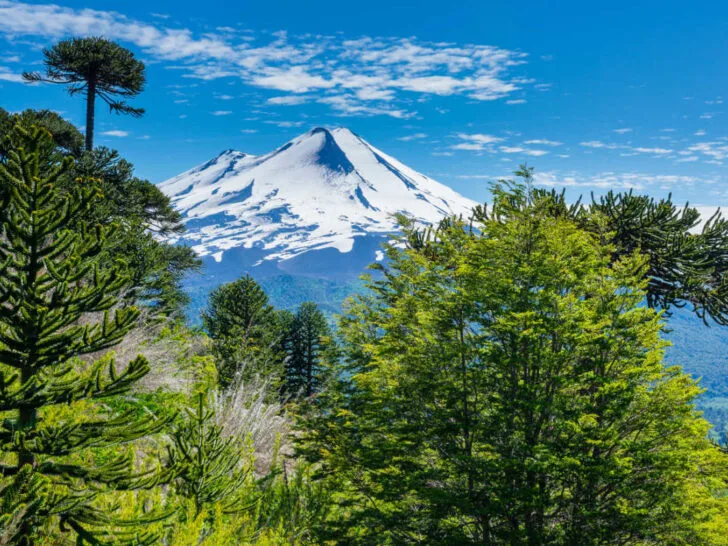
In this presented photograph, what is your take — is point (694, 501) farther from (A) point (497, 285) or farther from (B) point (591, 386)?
(A) point (497, 285)

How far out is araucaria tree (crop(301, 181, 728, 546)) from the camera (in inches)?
282

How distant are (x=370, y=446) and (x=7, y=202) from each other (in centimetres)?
805

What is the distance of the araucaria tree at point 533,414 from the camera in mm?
7172

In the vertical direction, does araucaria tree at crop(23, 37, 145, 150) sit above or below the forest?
above

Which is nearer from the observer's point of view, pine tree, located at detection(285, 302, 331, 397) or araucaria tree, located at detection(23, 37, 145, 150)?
araucaria tree, located at detection(23, 37, 145, 150)

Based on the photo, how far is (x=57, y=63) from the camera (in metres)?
22.2

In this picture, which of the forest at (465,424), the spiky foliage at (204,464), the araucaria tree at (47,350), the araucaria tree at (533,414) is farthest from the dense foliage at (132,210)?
the araucaria tree at (47,350)

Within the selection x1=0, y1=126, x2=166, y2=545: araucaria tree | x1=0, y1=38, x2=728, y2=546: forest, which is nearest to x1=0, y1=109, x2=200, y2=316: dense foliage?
x1=0, y1=38, x2=728, y2=546: forest

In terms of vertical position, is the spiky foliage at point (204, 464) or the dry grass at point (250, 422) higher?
the dry grass at point (250, 422)

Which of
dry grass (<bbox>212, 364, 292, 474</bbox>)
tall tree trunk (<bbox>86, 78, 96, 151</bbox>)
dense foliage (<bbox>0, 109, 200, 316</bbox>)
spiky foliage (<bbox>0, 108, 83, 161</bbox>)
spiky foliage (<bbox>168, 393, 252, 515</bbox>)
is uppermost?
tall tree trunk (<bbox>86, 78, 96, 151</bbox>)

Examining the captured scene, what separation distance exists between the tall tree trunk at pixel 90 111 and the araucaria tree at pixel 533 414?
21.1 m

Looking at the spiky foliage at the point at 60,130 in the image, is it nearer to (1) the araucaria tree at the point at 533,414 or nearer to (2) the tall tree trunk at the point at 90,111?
(2) the tall tree trunk at the point at 90,111

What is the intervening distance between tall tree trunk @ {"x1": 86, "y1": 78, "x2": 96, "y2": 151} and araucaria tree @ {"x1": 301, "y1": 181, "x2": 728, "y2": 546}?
829 inches

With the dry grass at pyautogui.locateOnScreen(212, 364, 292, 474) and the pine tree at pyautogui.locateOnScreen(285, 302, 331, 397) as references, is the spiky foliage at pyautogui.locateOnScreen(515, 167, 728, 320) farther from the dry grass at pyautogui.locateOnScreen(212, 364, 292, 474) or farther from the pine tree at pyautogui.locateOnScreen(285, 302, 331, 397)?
the pine tree at pyautogui.locateOnScreen(285, 302, 331, 397)
